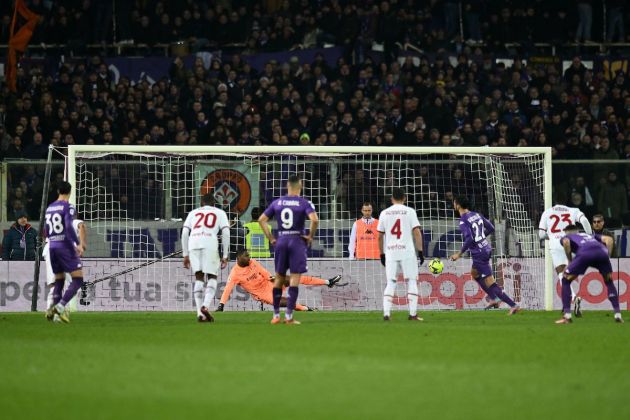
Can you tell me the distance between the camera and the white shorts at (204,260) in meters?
17.4

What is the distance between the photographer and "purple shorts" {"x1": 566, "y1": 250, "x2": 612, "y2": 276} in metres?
16.7

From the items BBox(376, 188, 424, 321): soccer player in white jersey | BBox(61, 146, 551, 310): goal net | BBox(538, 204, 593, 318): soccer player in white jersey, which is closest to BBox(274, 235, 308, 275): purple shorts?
BBox(376, 188, 424, 321): soccer player in white jersey

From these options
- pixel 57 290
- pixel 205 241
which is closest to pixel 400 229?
pixel 205 241

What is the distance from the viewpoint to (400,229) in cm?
1742

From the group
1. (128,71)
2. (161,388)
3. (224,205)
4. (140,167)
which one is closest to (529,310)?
(224,205)

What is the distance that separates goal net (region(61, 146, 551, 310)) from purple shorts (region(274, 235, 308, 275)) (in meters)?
5.67

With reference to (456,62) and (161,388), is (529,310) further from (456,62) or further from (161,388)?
(161,388)

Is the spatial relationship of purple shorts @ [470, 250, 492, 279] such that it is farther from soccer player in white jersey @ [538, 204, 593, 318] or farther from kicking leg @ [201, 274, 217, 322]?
kicking leg @ [201, 274, 217, 322]

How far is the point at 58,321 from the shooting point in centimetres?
1716

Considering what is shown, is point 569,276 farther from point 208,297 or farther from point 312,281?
point 312,281

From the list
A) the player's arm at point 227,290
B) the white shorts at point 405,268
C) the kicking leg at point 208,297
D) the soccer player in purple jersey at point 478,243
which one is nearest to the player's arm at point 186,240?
the kicking leg at point 208,297

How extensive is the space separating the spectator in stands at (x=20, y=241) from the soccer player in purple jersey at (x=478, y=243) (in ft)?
26.5

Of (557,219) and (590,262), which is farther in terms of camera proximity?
(557,219)

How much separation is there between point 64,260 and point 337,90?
11228mm
